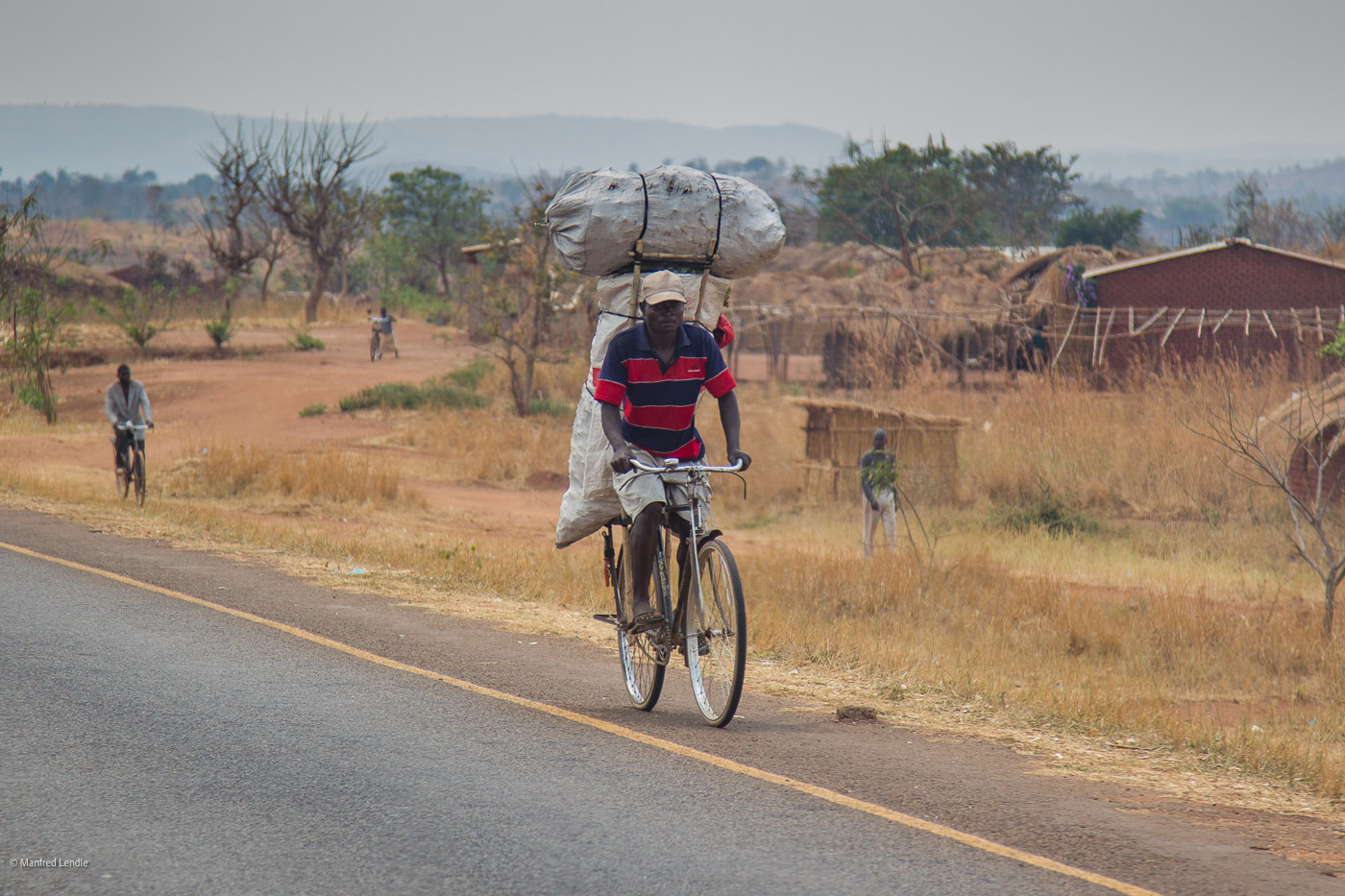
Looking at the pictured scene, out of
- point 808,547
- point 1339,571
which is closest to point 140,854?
point 1339,571

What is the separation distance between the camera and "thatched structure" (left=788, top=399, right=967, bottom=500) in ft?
60.3

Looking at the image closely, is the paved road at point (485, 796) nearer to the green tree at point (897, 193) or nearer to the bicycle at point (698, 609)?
the bicycle at point (698, 609)

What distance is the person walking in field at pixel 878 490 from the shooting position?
532 inches

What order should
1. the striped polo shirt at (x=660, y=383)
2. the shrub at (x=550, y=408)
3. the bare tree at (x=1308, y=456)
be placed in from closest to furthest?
the striped polo shirt at (x=660, y=383) → the bare tree at (x=1308, y=456) → the shrub at (x=550, y=408)

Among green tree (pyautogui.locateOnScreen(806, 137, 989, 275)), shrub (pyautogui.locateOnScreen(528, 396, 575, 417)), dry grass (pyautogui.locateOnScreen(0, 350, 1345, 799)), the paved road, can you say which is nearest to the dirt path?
the paved road

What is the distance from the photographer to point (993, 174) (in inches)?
3644

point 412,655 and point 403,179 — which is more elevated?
point 403,179

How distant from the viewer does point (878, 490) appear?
13.7 m

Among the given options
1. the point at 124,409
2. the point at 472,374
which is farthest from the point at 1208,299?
the point at 124,409

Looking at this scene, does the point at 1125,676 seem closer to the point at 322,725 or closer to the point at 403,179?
the point at 322,725

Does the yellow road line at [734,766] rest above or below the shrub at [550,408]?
below

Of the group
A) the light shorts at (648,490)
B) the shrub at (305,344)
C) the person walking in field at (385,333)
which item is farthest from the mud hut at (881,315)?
the light shorts at (648,490)

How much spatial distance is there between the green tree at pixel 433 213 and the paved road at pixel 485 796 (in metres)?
59.4

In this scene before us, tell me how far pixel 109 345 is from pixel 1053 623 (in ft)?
100
